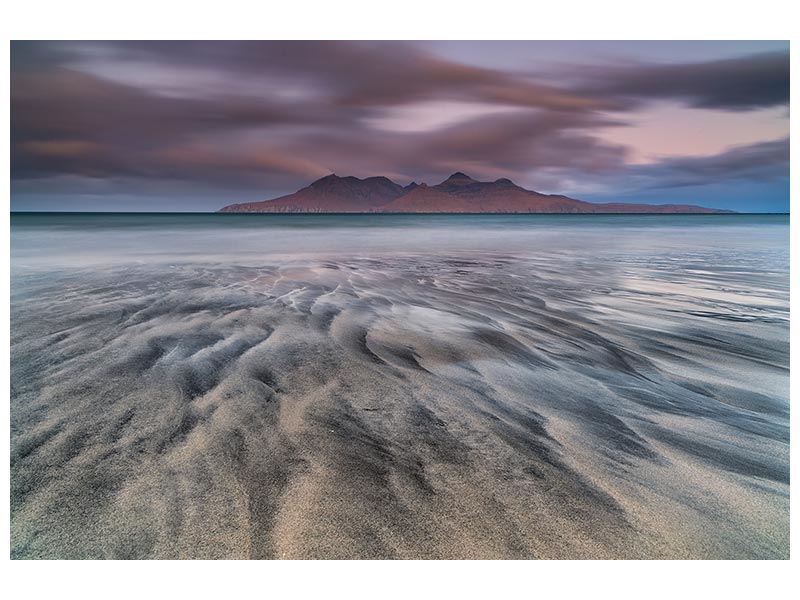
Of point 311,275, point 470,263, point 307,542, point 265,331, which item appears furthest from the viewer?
point 470,263

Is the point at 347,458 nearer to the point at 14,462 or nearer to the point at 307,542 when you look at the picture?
the point at 307,542

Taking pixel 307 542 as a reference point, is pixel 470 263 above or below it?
above

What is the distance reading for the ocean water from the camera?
1875 millimetres

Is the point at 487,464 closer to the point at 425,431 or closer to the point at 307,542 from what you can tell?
the point at 425,431

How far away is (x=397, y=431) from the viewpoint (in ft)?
Result: 8.61

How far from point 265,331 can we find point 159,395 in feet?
5.01

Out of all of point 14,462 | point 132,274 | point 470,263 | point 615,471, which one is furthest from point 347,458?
point 470,263

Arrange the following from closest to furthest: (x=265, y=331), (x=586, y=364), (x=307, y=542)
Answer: (x=307, y=542), (x=586, y=364), (x=265, y=331)

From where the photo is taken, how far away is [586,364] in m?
3.71

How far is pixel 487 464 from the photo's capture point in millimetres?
2307

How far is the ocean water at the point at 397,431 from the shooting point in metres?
1.88

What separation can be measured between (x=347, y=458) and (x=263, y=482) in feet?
1.34
